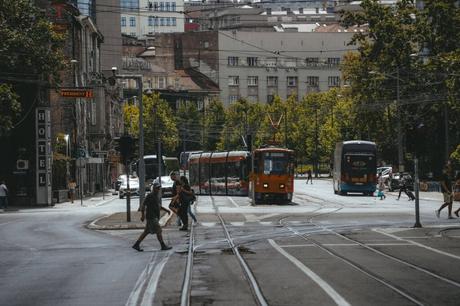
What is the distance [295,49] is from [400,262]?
11852 centimetres

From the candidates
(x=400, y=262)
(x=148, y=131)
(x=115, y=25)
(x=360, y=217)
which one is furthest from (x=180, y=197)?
(x=115, y=25)

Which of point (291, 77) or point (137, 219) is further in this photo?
point (291, 77)

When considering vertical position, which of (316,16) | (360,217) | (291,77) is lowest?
(360,217)

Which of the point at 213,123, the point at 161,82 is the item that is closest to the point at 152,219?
the point at 213,123

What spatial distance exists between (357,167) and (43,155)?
20722 millimetres

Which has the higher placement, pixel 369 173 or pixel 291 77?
pixel 291 77

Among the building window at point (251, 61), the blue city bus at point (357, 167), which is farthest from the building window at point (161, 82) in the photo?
the blue city bus at point (357, 167)

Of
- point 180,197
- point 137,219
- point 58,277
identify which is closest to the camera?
point 58,277

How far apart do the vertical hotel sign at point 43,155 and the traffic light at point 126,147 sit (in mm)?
22368

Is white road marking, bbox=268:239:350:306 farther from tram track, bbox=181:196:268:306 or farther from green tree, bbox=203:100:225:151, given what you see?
green tree, bbox=203:100:225:151

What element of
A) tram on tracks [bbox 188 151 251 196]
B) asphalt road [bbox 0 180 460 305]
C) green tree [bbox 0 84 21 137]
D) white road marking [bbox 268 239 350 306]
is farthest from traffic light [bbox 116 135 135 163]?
tram on tracks [bbox 188 151 251 196]

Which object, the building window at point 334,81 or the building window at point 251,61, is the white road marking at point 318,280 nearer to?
the building window at point 251,61

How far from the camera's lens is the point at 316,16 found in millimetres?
178625

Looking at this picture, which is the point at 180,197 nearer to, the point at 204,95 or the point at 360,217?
the point at 360,217
